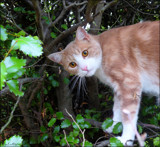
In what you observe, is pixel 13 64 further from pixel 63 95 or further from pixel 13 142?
pixel 63 95

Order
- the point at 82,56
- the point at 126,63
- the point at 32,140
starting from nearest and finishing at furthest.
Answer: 1. the point at 126,63
2. the point at 82,56
3. the point at 32,140

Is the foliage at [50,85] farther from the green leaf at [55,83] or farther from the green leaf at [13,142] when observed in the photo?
the green leaf at [13,142]

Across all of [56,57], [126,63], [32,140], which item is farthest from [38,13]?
[32,140]

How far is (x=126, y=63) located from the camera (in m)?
1.57

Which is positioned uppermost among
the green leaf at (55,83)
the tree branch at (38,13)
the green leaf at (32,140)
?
the tree branch at (38,13)

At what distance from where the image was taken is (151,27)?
5.28ft

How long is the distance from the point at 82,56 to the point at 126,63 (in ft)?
1.56

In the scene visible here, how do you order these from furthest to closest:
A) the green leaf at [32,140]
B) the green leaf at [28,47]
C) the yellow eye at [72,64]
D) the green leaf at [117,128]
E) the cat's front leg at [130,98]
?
the green leaf at [32,140], the yellow eye at [72,64], the cat's front leg at [130,98], the green leaf at [117,128], the green leaf at [28,47]

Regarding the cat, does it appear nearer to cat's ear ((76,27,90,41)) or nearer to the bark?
cat's ear ((76,27,90,41))

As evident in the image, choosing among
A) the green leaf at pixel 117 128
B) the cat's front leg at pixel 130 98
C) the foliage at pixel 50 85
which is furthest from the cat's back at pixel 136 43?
the green leaf at pixel 117 128

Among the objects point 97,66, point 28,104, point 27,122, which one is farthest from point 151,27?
point 27,122

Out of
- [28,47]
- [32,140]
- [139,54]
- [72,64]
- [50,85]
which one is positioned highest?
[28,47]

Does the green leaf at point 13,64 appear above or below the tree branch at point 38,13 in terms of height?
below

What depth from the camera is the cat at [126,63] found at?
148 centimetres
